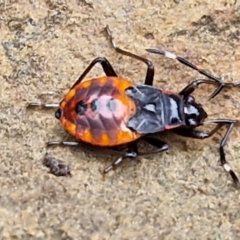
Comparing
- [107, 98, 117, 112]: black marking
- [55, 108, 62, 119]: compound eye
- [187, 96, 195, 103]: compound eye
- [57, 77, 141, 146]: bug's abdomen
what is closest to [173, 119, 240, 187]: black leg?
[187, 96, 195, 103]: compound eye

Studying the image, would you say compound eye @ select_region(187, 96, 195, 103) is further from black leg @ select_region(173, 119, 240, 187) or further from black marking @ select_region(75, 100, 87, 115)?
black marking @ select_region(75, 100, 87, 115)

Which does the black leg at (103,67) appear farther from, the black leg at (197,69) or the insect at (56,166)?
the insect at (56,166)

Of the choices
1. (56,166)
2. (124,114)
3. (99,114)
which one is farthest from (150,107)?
(56,166)

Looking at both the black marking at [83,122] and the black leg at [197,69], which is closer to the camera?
the black marking at [83,122]

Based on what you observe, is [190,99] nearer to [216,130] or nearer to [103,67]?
[216,130]

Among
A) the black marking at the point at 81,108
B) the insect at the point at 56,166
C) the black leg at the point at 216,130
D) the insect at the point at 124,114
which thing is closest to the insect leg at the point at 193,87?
the insect at the point at 124,114

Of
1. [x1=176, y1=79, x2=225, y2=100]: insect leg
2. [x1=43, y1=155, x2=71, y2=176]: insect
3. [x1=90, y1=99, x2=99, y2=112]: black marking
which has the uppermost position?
[x1=176, y1=79, x2=225, y2=100]: insect leg
